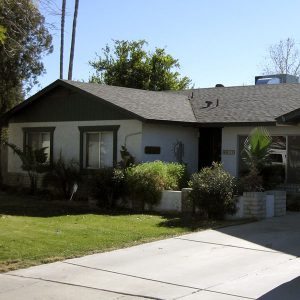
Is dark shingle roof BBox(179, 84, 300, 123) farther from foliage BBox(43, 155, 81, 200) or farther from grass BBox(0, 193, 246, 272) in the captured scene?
grass BBox(0, 193, 246, 272)

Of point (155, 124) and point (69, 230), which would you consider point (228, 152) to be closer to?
point (155, 124)

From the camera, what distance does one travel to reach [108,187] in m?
16.2

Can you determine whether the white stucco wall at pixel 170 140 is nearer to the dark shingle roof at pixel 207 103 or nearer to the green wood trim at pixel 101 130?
the dark shingle roof at pixel 207 103

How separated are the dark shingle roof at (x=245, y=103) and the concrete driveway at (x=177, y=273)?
304 inches

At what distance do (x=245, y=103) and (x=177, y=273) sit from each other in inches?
494

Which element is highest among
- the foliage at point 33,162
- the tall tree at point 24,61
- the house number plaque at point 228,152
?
the tall tree at point 24,61

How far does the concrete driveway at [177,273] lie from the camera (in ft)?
22.7

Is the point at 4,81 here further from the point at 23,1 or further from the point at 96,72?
the point at 96,72

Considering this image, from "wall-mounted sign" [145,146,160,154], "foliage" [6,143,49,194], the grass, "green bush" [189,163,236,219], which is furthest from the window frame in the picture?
"green bush" [189,163,236,219]

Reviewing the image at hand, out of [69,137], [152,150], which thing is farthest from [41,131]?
[152,150]

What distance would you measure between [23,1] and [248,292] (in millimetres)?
14440

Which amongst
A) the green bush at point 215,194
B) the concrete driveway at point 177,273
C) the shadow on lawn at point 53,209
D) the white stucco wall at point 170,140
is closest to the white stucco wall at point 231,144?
the white stucco wall at point 170,140

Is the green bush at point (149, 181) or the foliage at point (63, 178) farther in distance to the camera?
the foliage at point (63, 178)

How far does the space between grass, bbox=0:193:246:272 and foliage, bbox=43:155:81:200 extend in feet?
7.95
